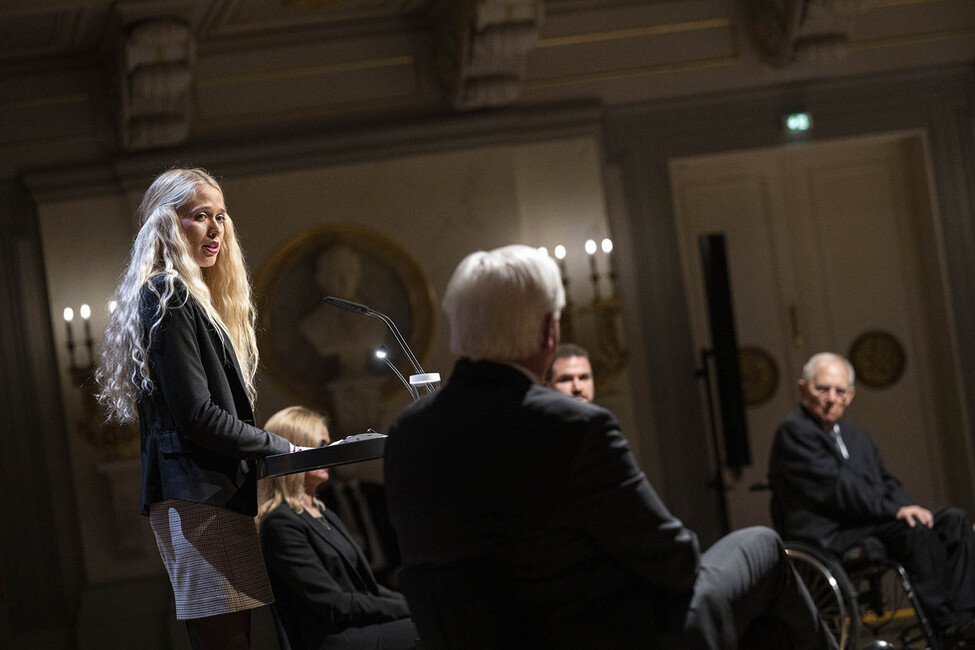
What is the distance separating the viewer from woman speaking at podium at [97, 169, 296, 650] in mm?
2486

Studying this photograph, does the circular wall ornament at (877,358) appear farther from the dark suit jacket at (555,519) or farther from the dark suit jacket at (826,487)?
the dark suit jacket at (555,519)

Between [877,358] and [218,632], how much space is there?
208 inches

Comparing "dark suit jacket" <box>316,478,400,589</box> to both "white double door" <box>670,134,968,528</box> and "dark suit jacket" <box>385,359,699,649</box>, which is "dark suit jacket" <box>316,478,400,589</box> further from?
"dark suit jacket" <box>385,359,699,649</box>

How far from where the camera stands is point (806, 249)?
705 centimetres

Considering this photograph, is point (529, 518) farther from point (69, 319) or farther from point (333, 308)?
point (69, 319)

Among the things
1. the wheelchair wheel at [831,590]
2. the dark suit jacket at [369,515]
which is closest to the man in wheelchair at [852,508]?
the wheelchair wheel at [831,590]

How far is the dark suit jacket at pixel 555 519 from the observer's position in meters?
2.06

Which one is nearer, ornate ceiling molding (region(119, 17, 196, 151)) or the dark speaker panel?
the dark speaker panel

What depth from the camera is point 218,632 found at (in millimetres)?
2523

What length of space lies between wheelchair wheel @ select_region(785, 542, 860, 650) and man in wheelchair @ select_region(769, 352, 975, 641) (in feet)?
0.61

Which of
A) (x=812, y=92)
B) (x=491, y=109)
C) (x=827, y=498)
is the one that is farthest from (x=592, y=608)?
(x=812, y=92)

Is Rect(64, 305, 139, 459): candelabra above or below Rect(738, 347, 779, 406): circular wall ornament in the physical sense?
above

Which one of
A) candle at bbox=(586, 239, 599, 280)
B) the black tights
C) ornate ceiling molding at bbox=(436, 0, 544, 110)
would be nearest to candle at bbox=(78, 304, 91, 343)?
ornate ceiling molding at bbox=(436, 0, 544, 110)

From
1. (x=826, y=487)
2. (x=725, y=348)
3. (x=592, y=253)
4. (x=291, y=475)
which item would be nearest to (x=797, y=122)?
(x=592, y=253)
